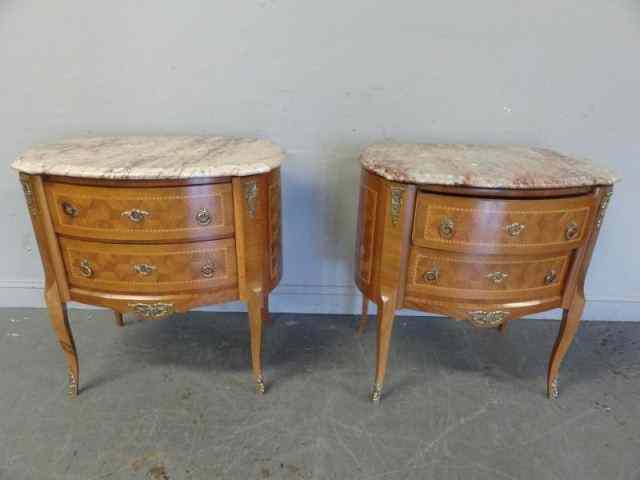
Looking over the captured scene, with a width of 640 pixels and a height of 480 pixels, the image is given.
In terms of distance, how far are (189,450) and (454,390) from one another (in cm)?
104

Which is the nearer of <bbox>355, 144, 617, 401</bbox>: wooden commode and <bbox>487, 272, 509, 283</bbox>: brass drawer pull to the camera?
<bbox>355, 144, 617, 401</bbox>: wooden commode

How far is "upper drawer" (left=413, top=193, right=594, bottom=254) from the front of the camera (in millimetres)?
1248

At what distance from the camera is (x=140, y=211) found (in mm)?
1246

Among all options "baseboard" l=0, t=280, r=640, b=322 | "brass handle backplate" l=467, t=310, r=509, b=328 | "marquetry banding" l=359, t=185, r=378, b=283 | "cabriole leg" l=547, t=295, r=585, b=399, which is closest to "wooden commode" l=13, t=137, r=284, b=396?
"marquetry banding" l=359, t=185, r=378, b=283

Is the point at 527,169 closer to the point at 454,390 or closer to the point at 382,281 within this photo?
the point at 382,281

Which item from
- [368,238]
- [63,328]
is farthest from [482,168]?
[63,328]

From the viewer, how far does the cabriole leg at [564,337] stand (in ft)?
4.90

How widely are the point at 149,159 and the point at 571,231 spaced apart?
1.38 metres

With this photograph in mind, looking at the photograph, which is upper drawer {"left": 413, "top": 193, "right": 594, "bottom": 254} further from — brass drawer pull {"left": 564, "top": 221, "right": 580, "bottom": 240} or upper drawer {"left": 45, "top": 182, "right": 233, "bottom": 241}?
upper drawer {"left": 45, "top": 182, "right": 233, "bottom": 241}

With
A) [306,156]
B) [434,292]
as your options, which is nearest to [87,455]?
[434,292]

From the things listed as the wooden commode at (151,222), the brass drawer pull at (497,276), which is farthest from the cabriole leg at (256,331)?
the brass drawer pull at (497,276)

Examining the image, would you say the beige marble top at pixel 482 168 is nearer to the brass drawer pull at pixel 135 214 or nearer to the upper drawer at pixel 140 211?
the upper drawer at pixel 140 211

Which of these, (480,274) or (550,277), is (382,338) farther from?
(550,277)

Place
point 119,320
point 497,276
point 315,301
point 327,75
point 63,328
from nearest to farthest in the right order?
point 497,276
point 63,328
point 327,75
point 119,320
point 315,301
